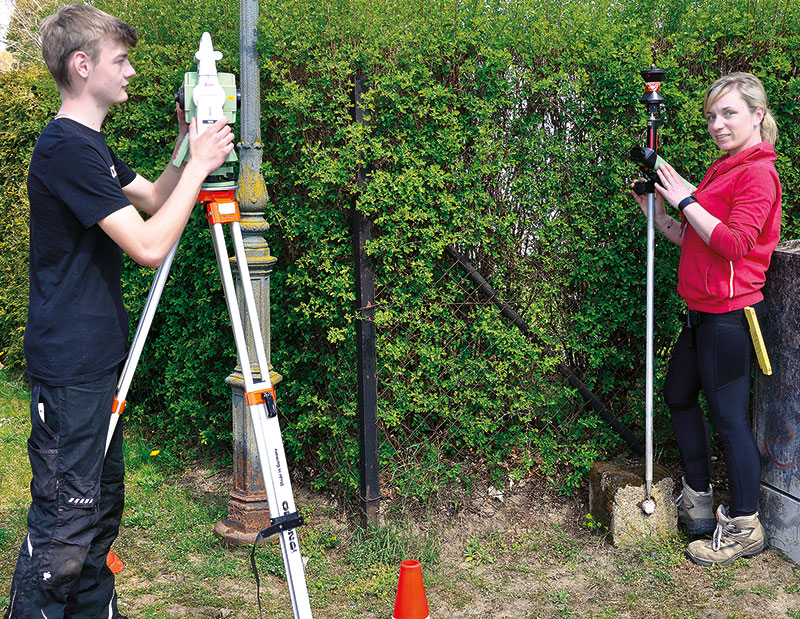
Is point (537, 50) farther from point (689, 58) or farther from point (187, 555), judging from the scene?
point (187, 555)

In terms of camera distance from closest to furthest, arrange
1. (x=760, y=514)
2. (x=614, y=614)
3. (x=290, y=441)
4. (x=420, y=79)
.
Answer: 1. (x=614, y=614)
2. (x=420, y=79)
3. (x=760, y=514)
4. (x=290, y=441)

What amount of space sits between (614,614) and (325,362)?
74.9 inches

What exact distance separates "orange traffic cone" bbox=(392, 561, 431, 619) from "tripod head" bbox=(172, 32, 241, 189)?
5.52 feet

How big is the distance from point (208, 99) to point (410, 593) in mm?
2078

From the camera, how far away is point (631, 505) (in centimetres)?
421

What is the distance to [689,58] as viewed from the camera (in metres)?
4.27

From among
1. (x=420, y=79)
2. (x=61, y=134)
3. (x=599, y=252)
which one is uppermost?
(x=420, y=79)

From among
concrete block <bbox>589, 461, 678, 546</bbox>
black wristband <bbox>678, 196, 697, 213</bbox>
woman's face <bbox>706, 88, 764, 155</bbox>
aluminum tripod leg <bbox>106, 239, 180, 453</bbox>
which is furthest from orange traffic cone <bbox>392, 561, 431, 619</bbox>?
woman's face <bbox>706, 88, 764, 155</bbox>

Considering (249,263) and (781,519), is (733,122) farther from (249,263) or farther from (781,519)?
(249,263)

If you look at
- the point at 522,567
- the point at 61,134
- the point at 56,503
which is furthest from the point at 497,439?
the point at 61,134

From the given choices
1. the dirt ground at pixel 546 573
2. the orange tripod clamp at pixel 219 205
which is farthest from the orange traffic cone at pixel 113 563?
the orange tripod clamp at pixel 219 205

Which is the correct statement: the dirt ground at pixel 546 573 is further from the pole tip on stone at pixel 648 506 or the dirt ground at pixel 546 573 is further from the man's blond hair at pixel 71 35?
the man's blond hair at pixel 71 35

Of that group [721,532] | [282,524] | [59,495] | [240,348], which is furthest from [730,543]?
[59,495]

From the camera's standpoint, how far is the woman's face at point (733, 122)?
3797 millimetres
